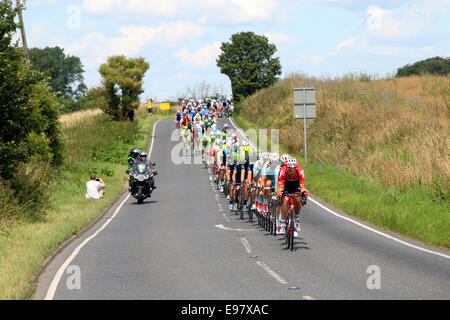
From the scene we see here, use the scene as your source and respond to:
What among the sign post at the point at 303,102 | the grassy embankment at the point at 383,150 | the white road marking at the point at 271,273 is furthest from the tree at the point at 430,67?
the white road marking at the point at 271,273

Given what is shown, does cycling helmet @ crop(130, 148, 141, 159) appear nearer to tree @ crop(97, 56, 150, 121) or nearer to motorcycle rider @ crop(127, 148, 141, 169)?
motorcycle rider @ crop(127, 148, 141, 169)

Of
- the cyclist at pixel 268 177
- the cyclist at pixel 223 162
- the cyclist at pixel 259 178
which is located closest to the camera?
the cyclist at pixel 268 177

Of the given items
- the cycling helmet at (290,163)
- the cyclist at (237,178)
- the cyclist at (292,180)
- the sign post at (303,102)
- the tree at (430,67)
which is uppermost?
the tree at (430,67)

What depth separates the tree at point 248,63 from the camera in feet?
300

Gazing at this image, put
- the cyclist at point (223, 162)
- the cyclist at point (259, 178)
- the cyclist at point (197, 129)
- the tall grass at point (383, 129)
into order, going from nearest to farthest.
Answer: the cyclist at point (259, 178)
the tall grass at point (383, 129)
the cyclist at point (223, 162)
the cyclist at point (197, 129)

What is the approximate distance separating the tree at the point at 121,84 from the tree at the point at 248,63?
3189 cm

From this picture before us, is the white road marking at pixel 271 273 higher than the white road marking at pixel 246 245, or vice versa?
the white road marking at pixel 271 273

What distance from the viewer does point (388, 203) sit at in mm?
20125

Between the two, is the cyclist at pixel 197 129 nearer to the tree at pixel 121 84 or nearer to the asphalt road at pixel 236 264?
the tree at pixel 121 84

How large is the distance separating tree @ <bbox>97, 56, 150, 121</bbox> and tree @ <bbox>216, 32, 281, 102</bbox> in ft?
105

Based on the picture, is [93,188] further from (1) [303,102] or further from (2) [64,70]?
(2) [64,70]

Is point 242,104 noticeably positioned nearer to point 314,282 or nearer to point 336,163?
point 336,163

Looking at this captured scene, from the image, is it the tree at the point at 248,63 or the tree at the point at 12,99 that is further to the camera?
the tree at the point at 248,63

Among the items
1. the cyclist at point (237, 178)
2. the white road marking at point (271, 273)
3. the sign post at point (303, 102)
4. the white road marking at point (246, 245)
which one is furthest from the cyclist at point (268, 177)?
the sign post at point (303, 102)
